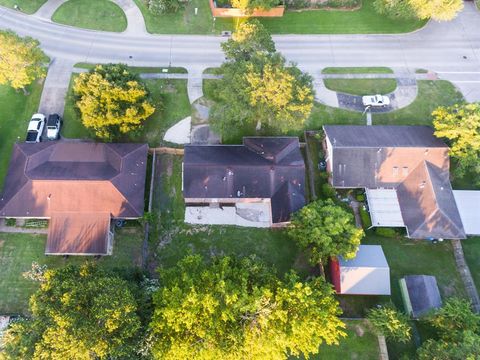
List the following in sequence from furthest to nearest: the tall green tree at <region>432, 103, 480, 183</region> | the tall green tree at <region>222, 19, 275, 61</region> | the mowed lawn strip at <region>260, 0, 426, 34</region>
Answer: the mowed lawn strip at <region>260, 0, 426, 34</region>
the tall green tree at <region>222, 19, 275, 61</region>
the tall green tree at <region>432, 103, 480, 183</region>

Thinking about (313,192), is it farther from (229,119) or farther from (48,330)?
(48,330)

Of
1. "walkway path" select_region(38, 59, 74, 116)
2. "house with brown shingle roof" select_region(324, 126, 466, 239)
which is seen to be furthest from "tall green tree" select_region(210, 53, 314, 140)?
"walkway path" select_region(38, 59, 74, 116)

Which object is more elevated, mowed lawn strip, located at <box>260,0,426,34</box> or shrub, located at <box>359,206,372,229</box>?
mowed lawn strip, located at <box>260,0,426,34</box>

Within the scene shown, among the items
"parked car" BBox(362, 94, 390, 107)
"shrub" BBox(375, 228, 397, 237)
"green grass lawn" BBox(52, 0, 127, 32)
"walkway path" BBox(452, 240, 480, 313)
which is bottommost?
"walkway path" BBox(452, 240, 480, 313)

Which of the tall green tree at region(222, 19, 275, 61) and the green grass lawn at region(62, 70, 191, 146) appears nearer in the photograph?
the tall green tree at region(222, 19, 275, 61)

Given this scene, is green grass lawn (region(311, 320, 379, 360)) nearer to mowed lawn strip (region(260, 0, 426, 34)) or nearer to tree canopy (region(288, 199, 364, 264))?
tree canopy (region(288, 199, 364, 264))

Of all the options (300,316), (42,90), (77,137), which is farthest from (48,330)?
(42,90)

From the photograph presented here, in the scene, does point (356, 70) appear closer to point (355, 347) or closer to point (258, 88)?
point (258, 88)
